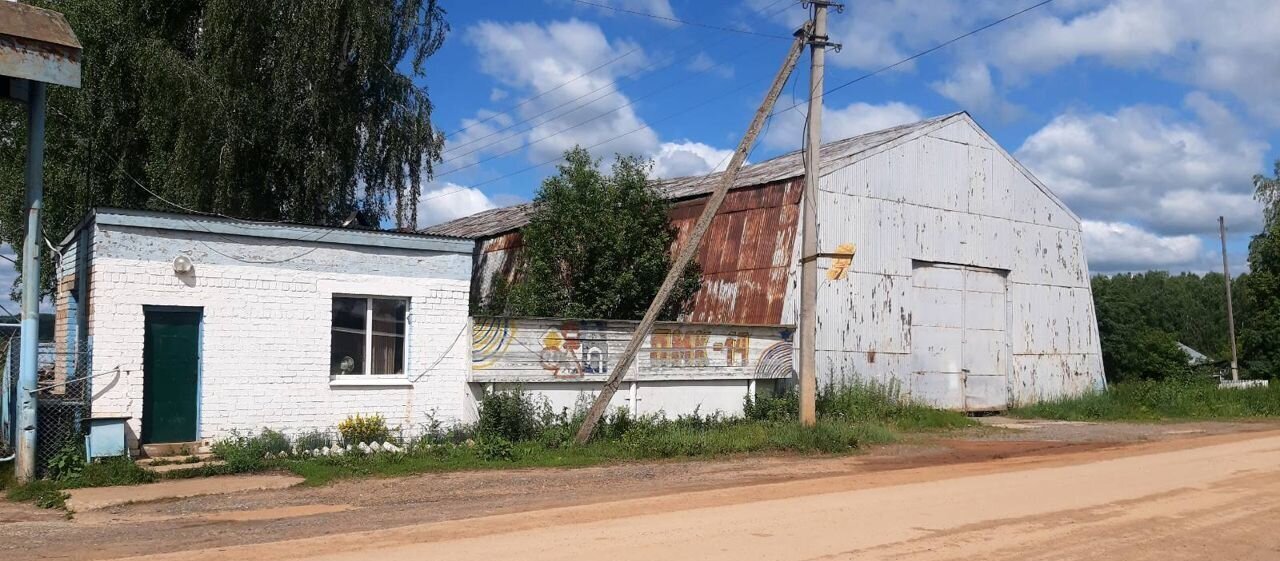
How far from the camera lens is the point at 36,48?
39.5ft

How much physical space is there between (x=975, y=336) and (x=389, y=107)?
52.4 ft

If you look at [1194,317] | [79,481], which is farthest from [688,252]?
[1194,317]

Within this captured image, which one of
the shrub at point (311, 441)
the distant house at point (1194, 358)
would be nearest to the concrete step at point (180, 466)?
the shrub at point (311, 441)

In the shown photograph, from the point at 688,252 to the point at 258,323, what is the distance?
22.2 feet

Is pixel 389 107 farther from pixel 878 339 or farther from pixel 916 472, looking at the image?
pixel 916 472

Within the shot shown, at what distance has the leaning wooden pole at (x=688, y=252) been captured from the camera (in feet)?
52.2

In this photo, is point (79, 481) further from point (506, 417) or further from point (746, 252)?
point (746, 252)

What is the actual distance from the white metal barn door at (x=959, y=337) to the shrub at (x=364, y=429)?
1302 centimetres

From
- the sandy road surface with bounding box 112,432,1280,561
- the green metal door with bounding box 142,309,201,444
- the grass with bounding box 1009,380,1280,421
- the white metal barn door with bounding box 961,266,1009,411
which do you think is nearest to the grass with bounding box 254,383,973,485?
the green metal door with bounding box 142,309,201,444

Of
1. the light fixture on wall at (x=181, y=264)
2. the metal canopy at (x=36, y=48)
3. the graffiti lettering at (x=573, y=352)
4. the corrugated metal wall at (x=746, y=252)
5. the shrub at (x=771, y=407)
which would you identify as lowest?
the shrub at (x=771, y=407)

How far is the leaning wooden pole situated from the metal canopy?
863 cm

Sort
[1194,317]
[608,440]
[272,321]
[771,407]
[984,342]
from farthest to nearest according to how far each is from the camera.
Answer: [1194,317] < [984,342] < [771,407] < [608,440] < [272,321]

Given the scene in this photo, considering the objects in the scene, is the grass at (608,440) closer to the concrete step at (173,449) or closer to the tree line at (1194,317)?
the concrete step at (173,449)

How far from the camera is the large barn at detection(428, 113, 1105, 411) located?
2188cm
